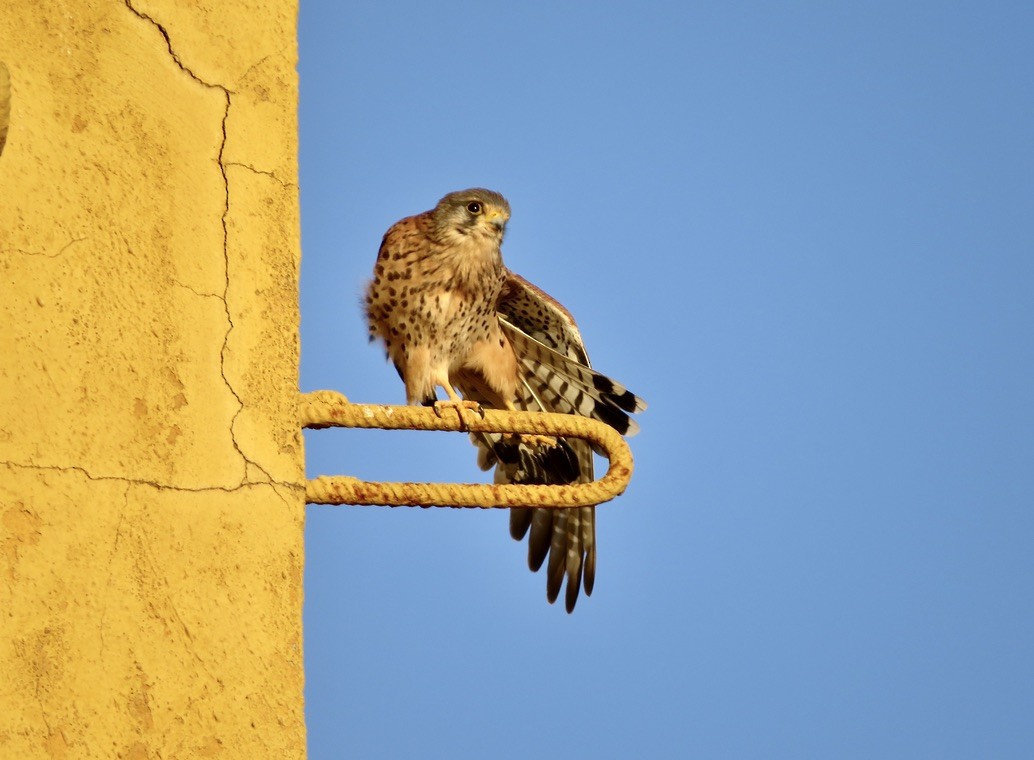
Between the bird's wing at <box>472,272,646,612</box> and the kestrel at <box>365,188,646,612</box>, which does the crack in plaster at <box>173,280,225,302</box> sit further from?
the kestrel at <box>365,188,646,612</box>

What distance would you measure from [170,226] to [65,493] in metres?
0.45

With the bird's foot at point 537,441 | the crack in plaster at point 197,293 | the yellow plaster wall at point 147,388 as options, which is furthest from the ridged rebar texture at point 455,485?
the bird's foot at point 537,441

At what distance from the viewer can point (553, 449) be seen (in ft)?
14.4

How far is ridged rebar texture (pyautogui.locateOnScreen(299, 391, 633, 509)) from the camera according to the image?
210 cm

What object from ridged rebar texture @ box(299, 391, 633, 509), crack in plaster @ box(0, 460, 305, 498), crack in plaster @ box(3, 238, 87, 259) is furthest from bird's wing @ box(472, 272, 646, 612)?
crack in plaster @ box(3, 238, 87, 259)

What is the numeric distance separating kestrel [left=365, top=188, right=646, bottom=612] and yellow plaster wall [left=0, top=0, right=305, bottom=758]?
2.35m

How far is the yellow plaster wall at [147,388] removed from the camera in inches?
68.5

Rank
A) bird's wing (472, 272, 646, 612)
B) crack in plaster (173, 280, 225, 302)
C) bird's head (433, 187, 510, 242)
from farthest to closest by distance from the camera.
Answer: bird's head (433, 187, 510, 242)
bird's wing (472, 272, 646, 612)
crack in plaster (173, 280, 225, 302)

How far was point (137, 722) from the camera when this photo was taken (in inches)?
69.7

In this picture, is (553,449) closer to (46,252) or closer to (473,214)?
(473,214)

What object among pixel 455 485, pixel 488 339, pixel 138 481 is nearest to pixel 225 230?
pixel 138 481

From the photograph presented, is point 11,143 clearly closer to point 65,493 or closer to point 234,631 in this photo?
point 65,493

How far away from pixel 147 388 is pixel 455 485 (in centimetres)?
51

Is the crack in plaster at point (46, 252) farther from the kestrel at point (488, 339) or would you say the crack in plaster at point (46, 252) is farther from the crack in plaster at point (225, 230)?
the kestrel at point (488, 339)
